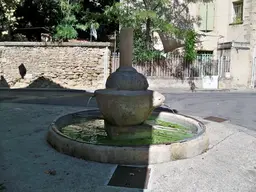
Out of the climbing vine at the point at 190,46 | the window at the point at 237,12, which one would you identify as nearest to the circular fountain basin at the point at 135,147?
the climbing vine at the point at 190,46

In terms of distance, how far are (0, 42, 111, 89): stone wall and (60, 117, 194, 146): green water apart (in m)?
8.46

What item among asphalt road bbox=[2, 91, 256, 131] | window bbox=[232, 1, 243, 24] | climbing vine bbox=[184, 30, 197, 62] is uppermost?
window bbox=[232, 1, 243, 24]

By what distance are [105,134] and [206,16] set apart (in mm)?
15182

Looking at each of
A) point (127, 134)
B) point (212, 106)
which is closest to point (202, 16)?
point (212, 106)

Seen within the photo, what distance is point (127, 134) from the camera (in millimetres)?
5242

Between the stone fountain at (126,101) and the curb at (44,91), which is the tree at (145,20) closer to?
the curb at (44,91)

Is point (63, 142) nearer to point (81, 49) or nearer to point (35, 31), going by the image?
point (81, 49)

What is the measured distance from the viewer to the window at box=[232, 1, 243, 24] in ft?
61.7

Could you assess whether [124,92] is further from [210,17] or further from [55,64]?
[210,17]

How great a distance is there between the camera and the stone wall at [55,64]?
1498cm

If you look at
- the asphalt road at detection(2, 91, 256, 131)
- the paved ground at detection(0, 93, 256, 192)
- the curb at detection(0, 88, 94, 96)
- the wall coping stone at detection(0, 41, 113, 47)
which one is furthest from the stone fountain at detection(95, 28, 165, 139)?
the wall coping stone at detection(0, 41, 113, 47)

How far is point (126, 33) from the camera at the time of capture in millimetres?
5363

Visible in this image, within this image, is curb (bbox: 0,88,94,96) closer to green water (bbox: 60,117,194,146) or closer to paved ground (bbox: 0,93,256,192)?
paved ground (bbox: 0,93,256,192)

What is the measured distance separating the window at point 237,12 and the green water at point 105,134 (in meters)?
14.6
